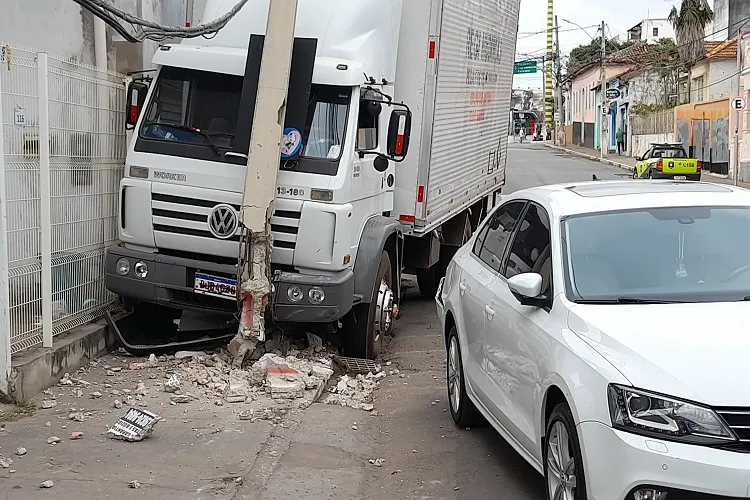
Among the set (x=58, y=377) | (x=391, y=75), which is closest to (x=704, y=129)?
(x=391, y=75)

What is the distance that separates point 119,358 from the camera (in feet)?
29.1

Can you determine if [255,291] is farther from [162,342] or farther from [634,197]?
[634,197]

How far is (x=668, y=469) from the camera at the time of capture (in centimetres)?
401

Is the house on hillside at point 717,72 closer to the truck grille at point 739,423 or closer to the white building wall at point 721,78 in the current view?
the white building wall at point 721,78

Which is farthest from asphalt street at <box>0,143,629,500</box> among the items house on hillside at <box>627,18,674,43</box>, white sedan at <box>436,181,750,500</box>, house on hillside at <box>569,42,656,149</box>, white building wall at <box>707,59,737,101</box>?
house on hillside at <box>627,18,674,43</box>

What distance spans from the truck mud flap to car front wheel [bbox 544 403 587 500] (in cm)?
447

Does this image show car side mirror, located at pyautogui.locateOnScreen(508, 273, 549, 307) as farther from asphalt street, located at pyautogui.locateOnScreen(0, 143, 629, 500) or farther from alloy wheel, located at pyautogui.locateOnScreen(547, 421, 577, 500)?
asphalt street, located at pyautogui.locateOnScreen(0, 143, 629, 500)

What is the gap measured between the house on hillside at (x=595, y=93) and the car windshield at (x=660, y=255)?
59.5 metres

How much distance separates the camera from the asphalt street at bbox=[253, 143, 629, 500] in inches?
229

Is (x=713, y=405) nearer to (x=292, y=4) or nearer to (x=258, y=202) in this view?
(x=258, y=202)

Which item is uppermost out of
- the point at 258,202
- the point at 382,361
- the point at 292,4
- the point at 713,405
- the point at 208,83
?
the point at 292,4

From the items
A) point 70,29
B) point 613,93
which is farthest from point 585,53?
point 70,29

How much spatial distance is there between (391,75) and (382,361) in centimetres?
290

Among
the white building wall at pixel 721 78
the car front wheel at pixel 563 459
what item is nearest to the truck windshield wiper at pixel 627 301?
the car front wheel at pixel 563 459
